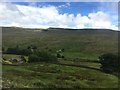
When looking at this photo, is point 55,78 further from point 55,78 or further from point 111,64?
point 111,64

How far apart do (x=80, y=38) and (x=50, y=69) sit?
97.6 m

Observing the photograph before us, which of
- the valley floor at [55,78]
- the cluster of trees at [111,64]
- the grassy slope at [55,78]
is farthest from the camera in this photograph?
the cluster of trees at [111,64]

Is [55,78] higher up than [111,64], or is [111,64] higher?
[111,64]

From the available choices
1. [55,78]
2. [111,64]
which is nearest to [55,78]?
[55,78]

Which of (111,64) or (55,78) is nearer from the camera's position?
(55,78)

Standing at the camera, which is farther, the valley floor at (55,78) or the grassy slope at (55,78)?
the grassy slope at (55,78)

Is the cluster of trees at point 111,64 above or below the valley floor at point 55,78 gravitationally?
above

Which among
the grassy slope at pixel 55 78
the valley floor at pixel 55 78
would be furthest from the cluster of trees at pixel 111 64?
the grassy slope at pixel 55 78

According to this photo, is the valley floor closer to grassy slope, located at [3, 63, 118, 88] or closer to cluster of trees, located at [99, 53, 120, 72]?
grassy slope, located at [3, 63, 118, 88]

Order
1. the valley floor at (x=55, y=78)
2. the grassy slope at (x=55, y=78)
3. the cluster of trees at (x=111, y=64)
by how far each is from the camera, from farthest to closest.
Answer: the cluster of trees at (x=111, y=64) < the grassy slope at (x=55, y=78) < the valley floor at (x=55, y=78)

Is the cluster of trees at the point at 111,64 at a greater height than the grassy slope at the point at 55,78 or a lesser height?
greater

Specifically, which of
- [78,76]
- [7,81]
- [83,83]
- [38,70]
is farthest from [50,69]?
[7,81]

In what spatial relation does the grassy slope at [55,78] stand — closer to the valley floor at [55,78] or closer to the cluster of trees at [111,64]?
the valley floor at [55,78]

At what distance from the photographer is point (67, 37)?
135500 millimetres
